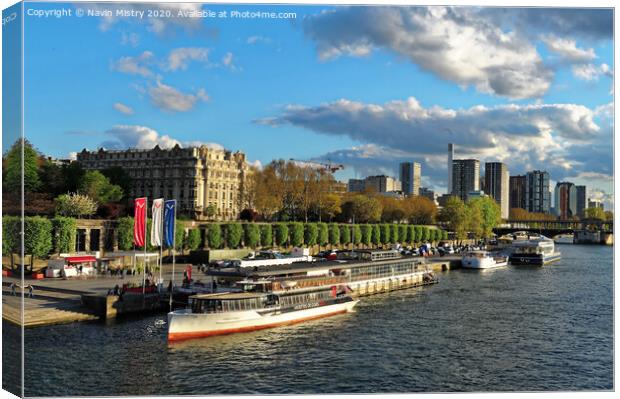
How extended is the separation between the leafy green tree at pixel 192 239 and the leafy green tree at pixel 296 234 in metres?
17.8

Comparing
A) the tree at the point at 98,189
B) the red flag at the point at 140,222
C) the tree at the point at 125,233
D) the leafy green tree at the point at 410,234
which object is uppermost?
the tree at the point at 98,189

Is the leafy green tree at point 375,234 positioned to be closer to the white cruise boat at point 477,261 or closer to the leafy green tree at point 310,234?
the leafy green tree at point 310,234

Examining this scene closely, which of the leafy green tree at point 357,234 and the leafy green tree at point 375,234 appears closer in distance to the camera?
the leafy green tree at point 357,234

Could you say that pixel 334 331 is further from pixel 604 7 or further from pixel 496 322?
pixel 604 7

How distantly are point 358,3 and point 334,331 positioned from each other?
73.2 feet

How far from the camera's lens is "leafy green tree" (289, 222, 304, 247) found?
294ft

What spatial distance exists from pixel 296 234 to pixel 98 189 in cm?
2870

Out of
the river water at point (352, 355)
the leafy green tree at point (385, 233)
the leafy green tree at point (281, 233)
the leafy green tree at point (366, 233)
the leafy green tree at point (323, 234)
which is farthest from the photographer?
the leafy green tree at point (385, 233)

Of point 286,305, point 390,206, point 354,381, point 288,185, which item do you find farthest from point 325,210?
point 354,381

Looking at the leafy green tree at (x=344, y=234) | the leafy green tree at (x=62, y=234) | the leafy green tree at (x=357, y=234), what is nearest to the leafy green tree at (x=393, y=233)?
the leafy green tree at (x=357, y=234)

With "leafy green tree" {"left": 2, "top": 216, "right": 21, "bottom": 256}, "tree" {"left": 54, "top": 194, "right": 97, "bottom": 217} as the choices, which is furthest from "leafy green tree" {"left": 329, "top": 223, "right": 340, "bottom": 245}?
"leafy green tree" {"left": 2, "top": 216, "right": 21, "bottom": 256}

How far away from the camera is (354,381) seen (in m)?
27.0

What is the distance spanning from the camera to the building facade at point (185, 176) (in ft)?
405

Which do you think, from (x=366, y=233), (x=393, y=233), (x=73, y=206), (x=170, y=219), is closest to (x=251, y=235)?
(x=73, y=206)
